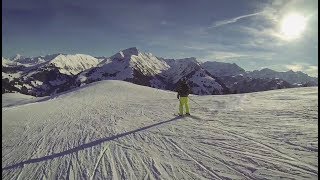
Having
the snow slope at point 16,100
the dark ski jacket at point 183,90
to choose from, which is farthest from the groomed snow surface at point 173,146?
the snow slope at point 16,100

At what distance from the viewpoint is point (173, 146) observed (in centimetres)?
1316

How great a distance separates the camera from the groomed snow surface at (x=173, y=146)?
33.9 ft

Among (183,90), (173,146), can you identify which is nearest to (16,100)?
(183,90)

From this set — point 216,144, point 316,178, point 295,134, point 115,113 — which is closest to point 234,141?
point 216,144

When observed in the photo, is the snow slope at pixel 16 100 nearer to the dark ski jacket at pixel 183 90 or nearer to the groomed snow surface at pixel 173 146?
the groomed snow surface at pixel 173 146

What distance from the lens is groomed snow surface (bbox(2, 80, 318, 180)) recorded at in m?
10.3

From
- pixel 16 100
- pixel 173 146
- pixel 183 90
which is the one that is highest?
pixel 183 90

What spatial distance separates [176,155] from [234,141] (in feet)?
8.70

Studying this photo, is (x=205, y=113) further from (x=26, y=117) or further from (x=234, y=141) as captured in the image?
(x=26, y=117)

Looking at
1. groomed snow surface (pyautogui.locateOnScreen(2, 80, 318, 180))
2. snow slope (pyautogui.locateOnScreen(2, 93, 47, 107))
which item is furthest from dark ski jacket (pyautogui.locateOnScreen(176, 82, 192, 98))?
snow slope (pyautogui.locateOnScreen(2, 93, 47, 107))

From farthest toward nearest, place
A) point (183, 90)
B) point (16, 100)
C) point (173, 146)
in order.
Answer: point (16, 100)
point (183, 90)
point (173, 146)

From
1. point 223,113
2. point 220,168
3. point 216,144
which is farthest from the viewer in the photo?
point 223,113

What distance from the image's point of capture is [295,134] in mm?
13203

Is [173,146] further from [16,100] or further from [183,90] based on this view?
[16,100]
